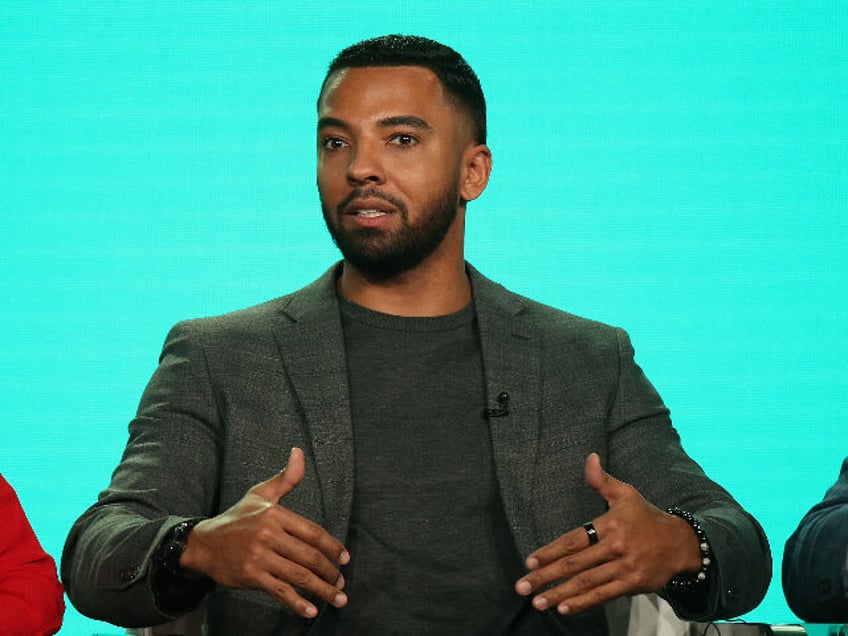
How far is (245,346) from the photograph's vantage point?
2844 mm

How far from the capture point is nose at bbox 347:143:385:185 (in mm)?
2836

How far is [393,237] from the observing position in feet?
9.53

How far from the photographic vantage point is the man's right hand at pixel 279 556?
2.20 metres

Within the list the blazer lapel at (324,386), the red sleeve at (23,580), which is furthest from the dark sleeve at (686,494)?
the red sleeve at (23,580)

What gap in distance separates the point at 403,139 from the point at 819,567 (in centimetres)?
111

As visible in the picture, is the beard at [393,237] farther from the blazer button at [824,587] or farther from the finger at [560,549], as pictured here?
the blazer button at [824,587]

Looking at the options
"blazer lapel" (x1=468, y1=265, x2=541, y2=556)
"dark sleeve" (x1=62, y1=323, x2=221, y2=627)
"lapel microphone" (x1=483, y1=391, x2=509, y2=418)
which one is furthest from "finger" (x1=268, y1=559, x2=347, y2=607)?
"lapel microphone" (x1=483, y1=391, x2=509, y2=418)

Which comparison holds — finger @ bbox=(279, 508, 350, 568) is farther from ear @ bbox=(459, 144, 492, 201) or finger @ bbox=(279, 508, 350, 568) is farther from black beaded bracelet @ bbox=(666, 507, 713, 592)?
ear @ bbox=(459, 144, 492, 201)

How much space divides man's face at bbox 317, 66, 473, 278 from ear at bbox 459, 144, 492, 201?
86 millimetres

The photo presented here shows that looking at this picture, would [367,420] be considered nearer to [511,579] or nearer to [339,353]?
[339,353]

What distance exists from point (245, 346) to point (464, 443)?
449 millimetres

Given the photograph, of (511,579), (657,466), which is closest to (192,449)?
(511,579)

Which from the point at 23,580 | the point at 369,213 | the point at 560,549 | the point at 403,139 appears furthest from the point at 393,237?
the point at 23,580

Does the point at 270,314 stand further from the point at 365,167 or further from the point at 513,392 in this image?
the point at 513,392
